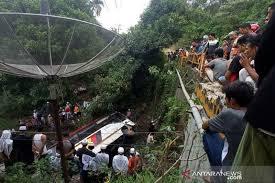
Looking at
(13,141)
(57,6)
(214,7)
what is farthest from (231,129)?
(214,7)

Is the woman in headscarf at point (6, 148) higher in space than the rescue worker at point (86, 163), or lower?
higher

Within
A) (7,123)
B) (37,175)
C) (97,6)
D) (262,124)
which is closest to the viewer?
(262,124)

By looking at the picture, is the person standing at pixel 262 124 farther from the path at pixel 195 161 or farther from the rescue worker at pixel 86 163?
the rescue worker at pixel 86 163

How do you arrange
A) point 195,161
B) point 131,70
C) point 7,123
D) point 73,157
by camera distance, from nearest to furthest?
1. point 195,161
2. point 73,157
3. point 131,70
4. point 7,123

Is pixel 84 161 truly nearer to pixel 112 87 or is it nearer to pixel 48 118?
pixel 112 87

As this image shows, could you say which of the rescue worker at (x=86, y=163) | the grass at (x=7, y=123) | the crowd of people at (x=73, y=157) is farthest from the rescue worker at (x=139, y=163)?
the grass at (x=7, y=123)

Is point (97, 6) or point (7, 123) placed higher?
point (97, 6)

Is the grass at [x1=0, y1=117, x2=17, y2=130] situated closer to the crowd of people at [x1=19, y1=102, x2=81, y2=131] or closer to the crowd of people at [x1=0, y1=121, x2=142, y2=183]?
the crowd of people at [x1=19, y1=102, x2=81, y2=131]

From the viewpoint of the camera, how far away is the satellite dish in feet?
16.3

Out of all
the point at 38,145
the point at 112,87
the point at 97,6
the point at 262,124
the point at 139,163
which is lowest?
the point at 139,163

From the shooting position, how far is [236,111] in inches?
122

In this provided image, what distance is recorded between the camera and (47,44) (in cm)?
536

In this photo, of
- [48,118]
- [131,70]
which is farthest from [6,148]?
[131,70]

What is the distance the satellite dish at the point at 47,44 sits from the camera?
4973mm
